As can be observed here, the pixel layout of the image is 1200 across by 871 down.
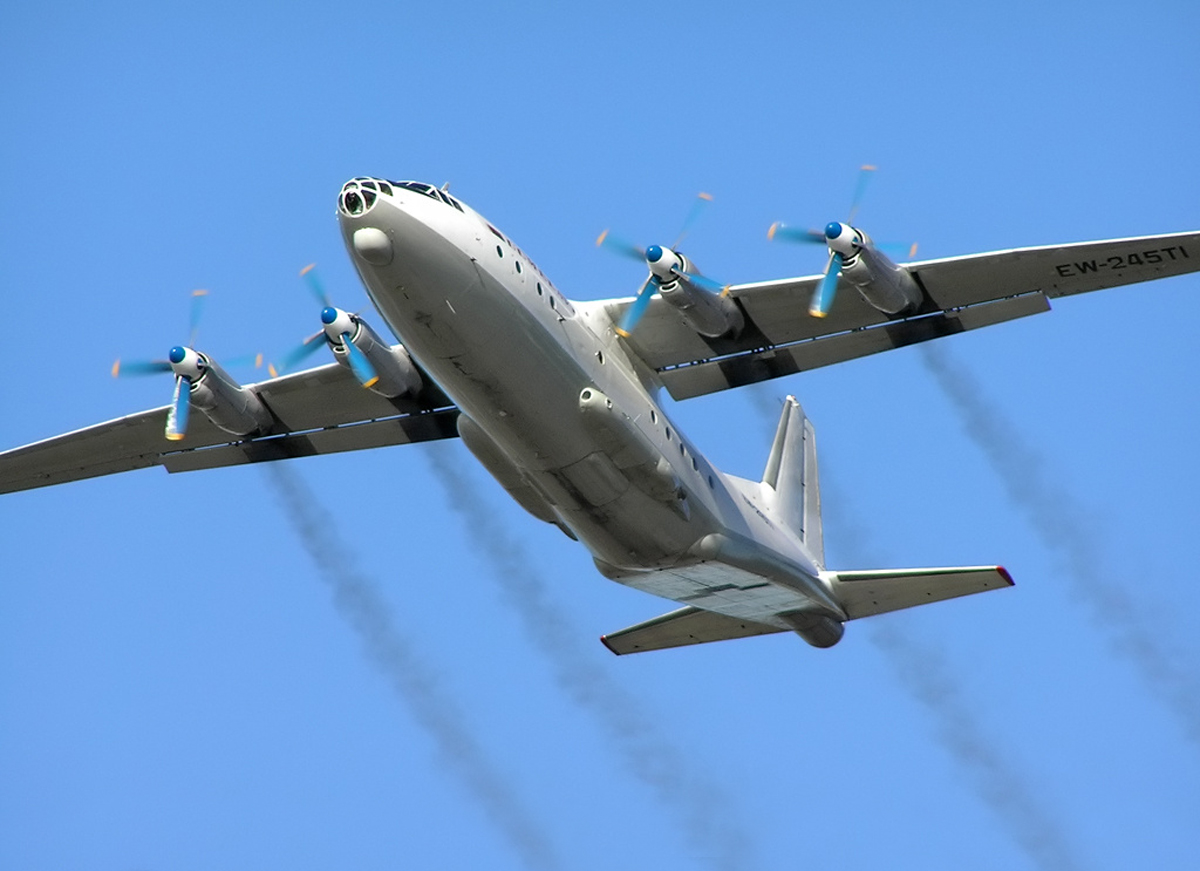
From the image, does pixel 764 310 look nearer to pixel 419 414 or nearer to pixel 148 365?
pixel 419 414

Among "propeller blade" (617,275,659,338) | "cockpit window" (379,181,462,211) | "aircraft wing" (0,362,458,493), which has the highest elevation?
"cockpit window" (379,181,462,211)

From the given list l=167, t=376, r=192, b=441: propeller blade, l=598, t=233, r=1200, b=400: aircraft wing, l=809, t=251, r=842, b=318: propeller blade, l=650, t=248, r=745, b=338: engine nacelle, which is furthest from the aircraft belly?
l=167, t=376, r=192, b=441: propeller blade

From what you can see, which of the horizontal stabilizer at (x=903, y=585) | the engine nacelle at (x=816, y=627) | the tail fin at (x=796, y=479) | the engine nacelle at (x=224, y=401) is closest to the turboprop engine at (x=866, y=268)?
the horizontal stabilizer at (x=903, y=585)

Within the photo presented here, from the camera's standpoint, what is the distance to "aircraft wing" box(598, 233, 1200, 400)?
79.7 ft

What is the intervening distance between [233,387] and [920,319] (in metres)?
10.6

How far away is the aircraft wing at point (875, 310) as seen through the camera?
24297 millimetres

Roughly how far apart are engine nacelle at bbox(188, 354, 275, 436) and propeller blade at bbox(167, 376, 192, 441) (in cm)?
12

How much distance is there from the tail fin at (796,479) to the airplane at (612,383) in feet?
1.93

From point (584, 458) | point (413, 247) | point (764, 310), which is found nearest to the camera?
point (413, 247)

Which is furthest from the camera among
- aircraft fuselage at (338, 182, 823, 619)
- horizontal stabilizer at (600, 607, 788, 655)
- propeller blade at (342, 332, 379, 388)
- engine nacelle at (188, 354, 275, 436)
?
horizontal stabilizer at (600, 607, 788, 655)

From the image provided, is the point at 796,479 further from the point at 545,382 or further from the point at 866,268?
the point at 545,382

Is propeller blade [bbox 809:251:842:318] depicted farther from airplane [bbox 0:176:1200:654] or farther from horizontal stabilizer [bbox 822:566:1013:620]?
horizontal stabilizer [bbox 822:566:1013:620]

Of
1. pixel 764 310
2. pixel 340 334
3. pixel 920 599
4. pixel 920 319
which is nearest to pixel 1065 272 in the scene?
pixel 920 319

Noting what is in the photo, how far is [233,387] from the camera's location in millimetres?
26938
